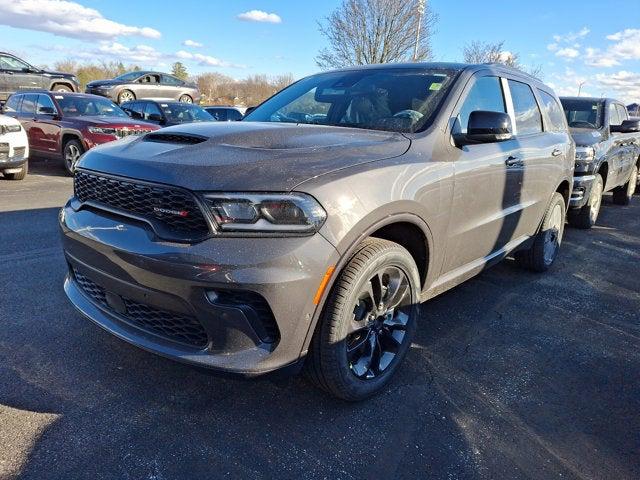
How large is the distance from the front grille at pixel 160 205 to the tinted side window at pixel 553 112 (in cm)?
374

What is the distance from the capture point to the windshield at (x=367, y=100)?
3049mm

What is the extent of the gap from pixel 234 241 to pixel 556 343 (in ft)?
8.33

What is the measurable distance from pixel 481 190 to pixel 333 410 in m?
1.69

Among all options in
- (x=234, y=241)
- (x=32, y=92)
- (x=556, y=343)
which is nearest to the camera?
(x=234, y=241)

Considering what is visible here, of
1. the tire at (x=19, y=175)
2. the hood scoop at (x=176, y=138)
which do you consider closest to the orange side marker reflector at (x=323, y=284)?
the hood scoop at (x=176, y=138)

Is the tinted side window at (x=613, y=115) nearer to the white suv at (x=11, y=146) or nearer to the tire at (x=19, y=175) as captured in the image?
the white suv at (x=11, y=146)

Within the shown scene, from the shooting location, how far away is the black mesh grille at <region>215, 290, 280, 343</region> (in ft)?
6.50

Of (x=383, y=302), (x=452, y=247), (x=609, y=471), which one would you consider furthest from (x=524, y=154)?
(x=609, y=471)

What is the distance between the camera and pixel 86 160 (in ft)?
8.49

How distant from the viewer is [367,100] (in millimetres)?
3324

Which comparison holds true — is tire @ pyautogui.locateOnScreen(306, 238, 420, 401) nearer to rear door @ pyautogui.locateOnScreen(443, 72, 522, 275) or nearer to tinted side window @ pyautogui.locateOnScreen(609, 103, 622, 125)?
rear door @ pyautogui.locateOnScreen(443, 72, 522, 275)

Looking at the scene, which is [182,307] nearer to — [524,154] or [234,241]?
[234,241]

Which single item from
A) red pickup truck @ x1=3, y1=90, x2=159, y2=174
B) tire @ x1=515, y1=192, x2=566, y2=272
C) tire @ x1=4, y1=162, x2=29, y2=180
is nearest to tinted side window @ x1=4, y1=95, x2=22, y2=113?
red pickup truck @ x1=3, y1=90, x2=159, y2=174

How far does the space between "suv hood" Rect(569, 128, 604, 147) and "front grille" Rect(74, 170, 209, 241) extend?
620 centimetres
